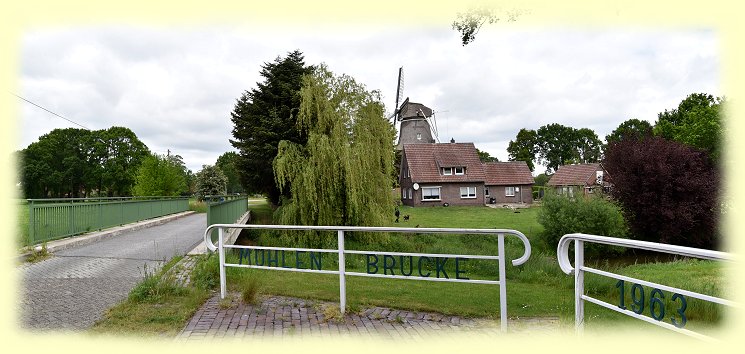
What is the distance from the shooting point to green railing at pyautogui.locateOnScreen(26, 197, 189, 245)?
41.1ft

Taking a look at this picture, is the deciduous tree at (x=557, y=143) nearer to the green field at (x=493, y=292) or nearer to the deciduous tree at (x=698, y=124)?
the deciduous tree at (x=698, y=124)

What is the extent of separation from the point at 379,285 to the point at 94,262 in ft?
20.1

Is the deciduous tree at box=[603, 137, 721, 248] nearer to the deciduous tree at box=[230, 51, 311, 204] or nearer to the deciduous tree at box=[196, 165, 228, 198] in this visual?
the deciduous tree at box=[230, 51, 311, 204]

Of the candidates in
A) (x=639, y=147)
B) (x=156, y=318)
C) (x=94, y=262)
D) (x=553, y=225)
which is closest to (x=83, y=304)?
(x=156, y=318)

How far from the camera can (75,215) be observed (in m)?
14.8

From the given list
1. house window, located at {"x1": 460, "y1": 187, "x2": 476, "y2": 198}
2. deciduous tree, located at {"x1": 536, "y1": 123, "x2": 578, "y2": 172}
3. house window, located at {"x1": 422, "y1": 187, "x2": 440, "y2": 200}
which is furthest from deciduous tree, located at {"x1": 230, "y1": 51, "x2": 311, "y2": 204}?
deciduous tree, located at {"x1": 536, "y1": 123, "x2": 578, "y2": 172}

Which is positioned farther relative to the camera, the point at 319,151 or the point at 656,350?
the point at 319,151

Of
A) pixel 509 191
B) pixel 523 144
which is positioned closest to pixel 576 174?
pixel 509 191

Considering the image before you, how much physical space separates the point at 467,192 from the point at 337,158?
36064 mm

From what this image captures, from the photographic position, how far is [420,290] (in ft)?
26.7

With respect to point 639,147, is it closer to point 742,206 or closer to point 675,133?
point 742,206

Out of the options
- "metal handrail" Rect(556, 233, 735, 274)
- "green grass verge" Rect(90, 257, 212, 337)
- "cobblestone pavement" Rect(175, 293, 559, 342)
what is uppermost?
"metal handrail" Rect(556, 233, 735, 274)

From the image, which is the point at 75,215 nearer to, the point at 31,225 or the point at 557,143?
the point at 31,225

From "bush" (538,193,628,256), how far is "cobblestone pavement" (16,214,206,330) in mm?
15659
